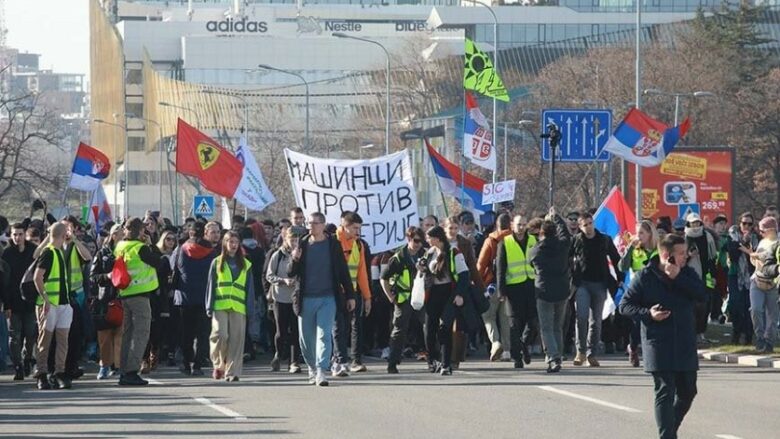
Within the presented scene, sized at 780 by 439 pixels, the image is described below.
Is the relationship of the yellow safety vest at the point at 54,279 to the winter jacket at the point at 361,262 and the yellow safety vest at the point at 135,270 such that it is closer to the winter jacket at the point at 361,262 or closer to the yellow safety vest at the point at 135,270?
the yellow safety vest at the point at 135,270

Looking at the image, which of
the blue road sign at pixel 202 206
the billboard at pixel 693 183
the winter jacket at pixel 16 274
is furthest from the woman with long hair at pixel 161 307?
the blue road sign at pixel 202 206

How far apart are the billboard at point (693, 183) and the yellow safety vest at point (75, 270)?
23451mm

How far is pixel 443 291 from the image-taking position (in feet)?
65.3

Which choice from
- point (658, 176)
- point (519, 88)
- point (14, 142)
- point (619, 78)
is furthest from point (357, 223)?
point (519, 88)

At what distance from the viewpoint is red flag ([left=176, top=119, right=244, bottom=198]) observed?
31.7 meters

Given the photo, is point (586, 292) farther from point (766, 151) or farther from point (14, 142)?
point (766, 151)

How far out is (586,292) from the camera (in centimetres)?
2106

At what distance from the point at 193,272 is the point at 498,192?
15.7 m

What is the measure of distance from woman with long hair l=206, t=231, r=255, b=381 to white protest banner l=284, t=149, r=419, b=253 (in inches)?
134

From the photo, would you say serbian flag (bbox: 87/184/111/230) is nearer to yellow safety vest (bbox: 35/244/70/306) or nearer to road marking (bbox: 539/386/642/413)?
yellow safety vest (bbox: 35/244/70/306)

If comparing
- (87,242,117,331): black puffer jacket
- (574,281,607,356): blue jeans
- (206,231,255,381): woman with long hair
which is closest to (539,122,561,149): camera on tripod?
(574,281,607,356): blue jeans

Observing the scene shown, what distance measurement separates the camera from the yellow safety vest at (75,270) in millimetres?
19422

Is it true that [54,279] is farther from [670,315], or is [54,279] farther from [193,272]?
[670,315]

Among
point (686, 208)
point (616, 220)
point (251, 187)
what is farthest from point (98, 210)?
point (616, 220)
